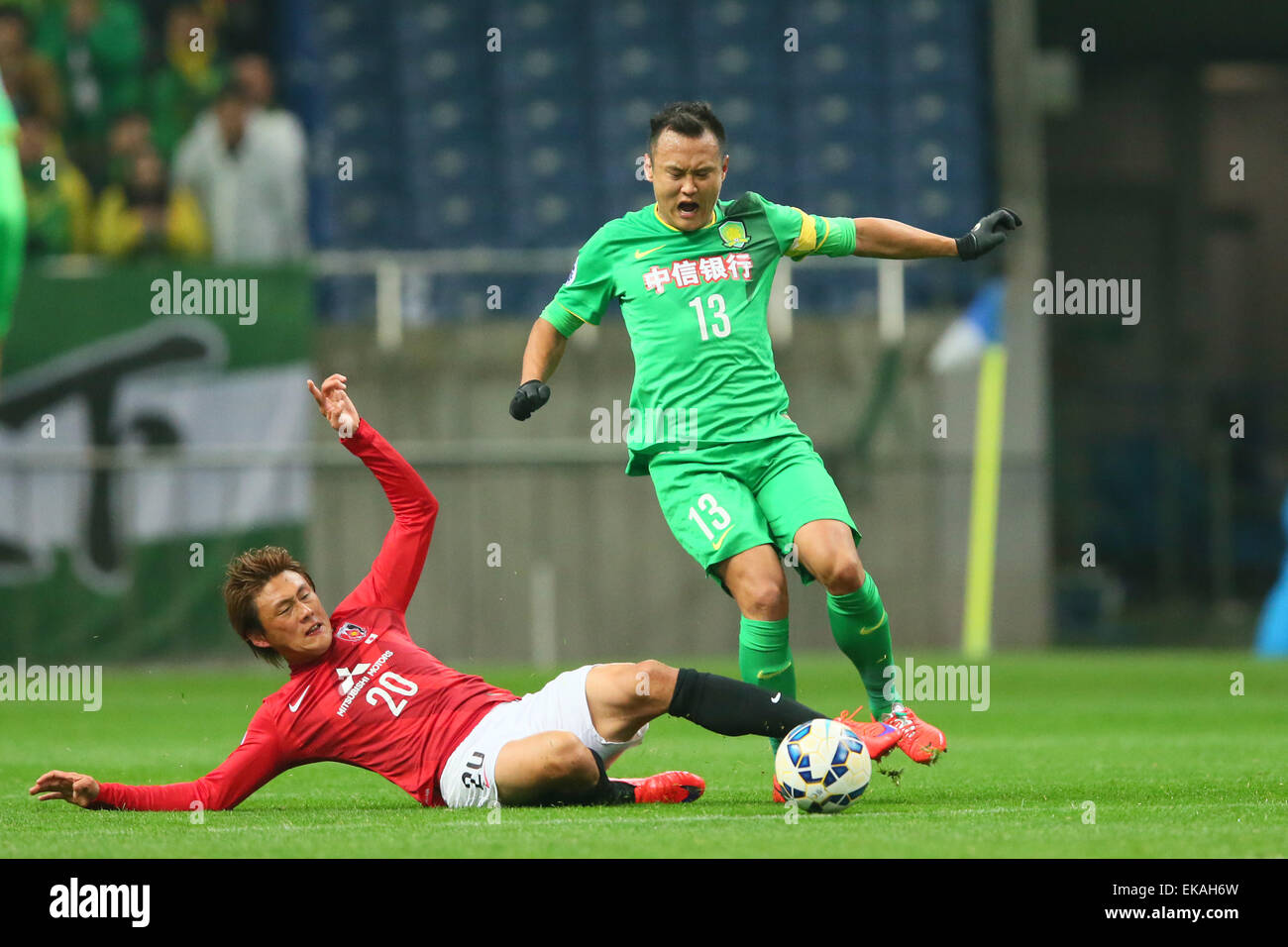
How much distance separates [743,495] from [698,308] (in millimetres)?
692

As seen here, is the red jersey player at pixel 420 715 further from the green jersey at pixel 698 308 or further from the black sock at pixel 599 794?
the green jersey at pixel 698 308

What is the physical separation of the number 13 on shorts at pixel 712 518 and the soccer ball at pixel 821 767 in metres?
0.93

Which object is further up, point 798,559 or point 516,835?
point 798,559

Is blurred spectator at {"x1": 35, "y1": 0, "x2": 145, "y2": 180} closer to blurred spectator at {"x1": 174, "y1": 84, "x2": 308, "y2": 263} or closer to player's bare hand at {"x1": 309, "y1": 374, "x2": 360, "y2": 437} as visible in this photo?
blurred spectator at {"x1": 174, "y1": 84, "x2": 308, "y2": 263}

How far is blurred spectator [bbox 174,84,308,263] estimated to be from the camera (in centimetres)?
1470

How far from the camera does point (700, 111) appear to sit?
662 centimetres

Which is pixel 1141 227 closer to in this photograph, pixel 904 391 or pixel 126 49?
pixel 904 391

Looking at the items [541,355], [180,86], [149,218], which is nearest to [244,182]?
[149,218]

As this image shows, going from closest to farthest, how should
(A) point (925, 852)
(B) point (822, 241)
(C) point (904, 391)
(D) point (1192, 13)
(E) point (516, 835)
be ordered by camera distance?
(A) point (925, 852), (E) point (516, 835), (B) point (822, 241), (C) point (904, 391), (D) point (1192, 13)

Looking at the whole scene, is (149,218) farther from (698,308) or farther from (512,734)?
(512,734)

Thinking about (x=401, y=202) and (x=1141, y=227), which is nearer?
(x=401, y=202)

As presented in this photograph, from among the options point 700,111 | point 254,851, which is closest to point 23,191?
point 700,111

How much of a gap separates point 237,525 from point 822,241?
7995mm

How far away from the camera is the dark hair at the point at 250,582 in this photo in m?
6.04
